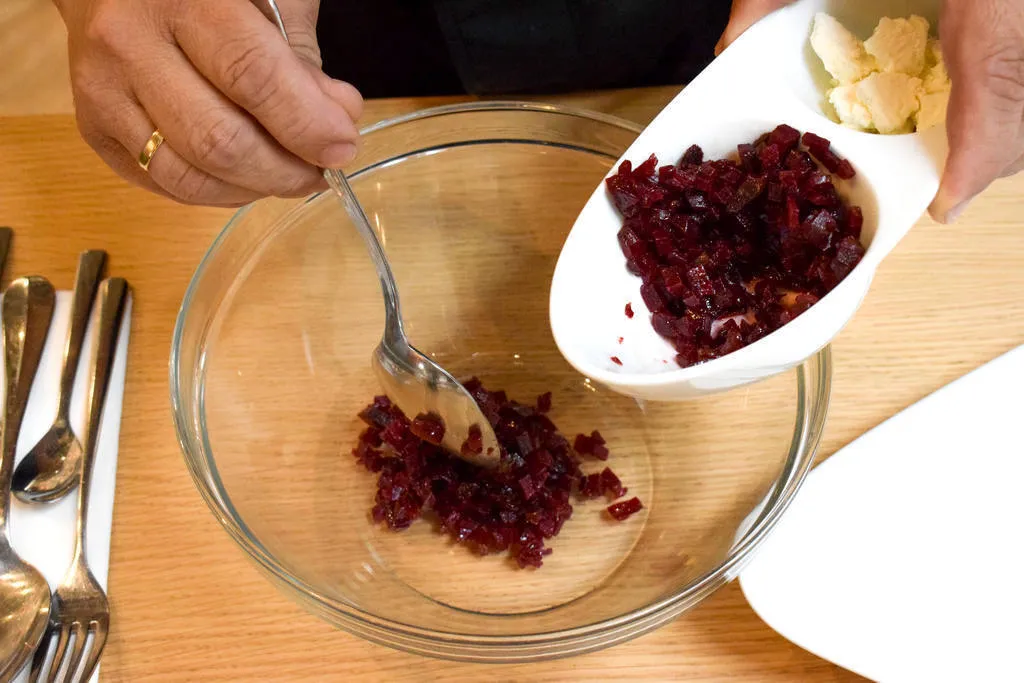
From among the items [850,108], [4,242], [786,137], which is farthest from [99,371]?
[850,108]

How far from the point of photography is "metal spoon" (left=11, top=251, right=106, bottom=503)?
1450 millimetres

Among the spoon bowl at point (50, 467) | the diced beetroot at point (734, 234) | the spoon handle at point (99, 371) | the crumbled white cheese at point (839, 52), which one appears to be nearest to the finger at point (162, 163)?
the spoon handle at point (99, 371)

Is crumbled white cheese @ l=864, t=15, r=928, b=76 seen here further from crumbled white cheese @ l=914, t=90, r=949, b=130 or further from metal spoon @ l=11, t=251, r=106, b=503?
metal spoon @ l=11, t=251, r=106, b=503

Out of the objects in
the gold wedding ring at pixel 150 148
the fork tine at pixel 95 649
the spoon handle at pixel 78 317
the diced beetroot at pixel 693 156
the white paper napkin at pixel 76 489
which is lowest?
the fork tine at pixel 95 649

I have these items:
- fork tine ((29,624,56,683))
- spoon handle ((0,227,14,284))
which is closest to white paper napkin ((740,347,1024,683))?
fork tine ((29,624,56,683))

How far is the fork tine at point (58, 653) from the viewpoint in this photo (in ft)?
4.11

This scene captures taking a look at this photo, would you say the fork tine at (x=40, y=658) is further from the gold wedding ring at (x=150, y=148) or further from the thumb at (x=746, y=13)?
the thumb at (x=746, y=13)

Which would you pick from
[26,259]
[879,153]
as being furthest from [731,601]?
[26,259]

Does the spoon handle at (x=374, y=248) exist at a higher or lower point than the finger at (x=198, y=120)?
lower

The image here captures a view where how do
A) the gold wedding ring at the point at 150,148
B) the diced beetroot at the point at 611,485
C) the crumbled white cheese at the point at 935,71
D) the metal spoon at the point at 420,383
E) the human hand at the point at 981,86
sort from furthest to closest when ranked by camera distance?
1. the diced beetroot at the point at 611,485
2. the metal spoon at the point at 420,383
3. the gold wedding ring at the point at 150,148
4. the crumbled white cheese at the point at 935,71
5. the human hand at the point at 981,86

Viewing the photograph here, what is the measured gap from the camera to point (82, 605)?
4.44 ft

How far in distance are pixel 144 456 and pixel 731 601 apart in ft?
3.76

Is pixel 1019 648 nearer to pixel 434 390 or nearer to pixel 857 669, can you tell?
pixel 857 669

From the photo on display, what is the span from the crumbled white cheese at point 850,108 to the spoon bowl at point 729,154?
0.03m
